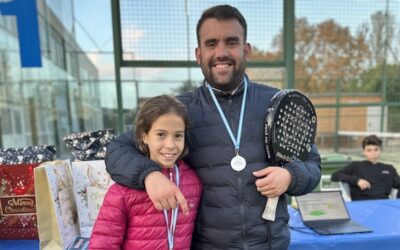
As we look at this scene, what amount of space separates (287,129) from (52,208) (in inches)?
41.2

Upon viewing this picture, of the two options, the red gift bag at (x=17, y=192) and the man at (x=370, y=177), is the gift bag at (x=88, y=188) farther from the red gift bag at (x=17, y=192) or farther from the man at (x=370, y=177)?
the man at (x=370, y=177)

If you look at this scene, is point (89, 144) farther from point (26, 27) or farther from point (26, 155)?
point (26, 27)

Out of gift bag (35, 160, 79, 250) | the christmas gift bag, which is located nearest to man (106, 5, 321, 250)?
gift bag (35, 160, 79, 250)

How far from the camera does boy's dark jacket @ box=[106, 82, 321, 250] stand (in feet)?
3.63

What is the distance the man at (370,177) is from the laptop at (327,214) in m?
1.38

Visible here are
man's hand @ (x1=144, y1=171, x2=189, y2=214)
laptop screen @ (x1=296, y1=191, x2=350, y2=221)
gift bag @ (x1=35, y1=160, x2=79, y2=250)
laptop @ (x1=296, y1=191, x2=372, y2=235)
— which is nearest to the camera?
man's hand @ (x1=144, y1=171, x2=189, y2=214)

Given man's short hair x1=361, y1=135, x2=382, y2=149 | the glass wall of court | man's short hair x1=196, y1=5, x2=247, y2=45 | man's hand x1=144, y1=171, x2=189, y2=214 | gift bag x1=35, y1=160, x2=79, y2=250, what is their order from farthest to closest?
the glass wall of court < man's short hair x1=361, y1=135, x2=382, y2=149 < gift bag x1=35, y1=160, x2=79, y2=250 < man's short hair x1=196, y1=5, x2=247, y2=45 < man's hand x1=144, y1=171, x2=189, y2=214

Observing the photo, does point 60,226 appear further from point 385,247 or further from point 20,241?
point 385,247

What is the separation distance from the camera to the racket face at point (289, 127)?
112cm

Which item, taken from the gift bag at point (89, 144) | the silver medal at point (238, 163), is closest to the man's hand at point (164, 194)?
the silver medal at point (238, 163)

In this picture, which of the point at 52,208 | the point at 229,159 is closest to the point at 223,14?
the point at 229,159

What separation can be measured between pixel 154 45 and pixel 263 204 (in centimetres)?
278

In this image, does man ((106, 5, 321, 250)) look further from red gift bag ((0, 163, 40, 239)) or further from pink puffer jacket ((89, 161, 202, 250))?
red gift bag ((0, 163, 40, 239))

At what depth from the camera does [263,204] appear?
1.13 m
